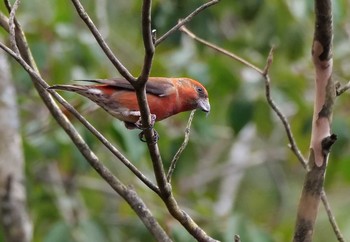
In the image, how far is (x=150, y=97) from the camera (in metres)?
3.47

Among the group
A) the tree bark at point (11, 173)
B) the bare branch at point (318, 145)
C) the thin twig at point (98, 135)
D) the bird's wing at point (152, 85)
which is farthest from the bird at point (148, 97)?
the tree bark at point (11, 173)

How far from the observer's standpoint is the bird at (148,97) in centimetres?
336

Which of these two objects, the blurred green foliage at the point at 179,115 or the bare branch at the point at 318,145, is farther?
the blurred green foliage at the point at 179,115

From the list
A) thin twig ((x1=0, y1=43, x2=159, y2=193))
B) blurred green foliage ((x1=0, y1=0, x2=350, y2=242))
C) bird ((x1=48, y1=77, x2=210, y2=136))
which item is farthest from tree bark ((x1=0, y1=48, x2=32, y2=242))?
thin twig ((x1=0, y1=43, x2=159, y2=193))

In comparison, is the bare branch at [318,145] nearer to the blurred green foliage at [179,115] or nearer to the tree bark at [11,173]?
the blurred green foliage at [179,115]

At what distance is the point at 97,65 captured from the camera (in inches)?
218

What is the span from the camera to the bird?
11.0ft

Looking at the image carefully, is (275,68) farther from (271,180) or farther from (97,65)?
(271,180)

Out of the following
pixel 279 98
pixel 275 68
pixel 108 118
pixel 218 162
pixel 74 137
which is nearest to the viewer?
pixel 74 137

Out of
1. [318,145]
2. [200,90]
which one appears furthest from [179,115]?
[318,145]

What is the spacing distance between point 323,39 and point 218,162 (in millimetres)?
6331

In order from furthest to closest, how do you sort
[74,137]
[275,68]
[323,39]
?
1. [275,68]
2. [74,137]
3. [323,39]

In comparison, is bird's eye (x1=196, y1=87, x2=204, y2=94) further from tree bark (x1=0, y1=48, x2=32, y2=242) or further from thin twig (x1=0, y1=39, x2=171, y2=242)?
tree bark (x1=0, y1=48, x2=32, y2=242)

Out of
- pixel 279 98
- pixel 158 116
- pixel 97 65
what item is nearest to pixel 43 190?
pixel 97 65
